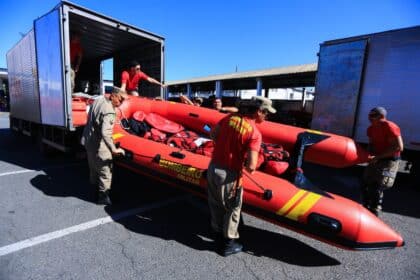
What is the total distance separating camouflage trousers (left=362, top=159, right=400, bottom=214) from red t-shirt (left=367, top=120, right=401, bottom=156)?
0.17 m

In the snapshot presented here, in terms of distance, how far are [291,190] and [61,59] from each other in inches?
164

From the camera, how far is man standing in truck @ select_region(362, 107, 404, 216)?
3295mm

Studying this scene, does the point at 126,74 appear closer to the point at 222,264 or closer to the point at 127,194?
the point at 127,194

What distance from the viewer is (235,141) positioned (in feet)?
7.64

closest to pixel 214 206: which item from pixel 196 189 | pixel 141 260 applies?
pixel 196 189

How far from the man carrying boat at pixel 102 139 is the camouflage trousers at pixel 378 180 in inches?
140

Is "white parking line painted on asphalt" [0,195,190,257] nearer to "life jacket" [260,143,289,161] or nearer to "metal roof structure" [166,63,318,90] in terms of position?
"life jacket" [260,143,289,161]

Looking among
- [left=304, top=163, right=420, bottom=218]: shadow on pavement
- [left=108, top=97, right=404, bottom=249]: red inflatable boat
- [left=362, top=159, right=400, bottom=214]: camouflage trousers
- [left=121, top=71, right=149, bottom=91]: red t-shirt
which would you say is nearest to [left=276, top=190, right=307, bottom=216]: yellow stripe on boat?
[left=108, top=97, right=404, bottom=249]: red inflatable boat

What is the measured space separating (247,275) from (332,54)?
18.4ft

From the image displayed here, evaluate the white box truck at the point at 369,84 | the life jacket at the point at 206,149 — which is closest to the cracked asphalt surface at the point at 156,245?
the life jacket at the point at 206,149

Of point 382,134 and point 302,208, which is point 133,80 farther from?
point 382,134

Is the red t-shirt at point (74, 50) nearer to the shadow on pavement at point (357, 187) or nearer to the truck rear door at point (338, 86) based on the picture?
the truck rear door at point (338, 86)

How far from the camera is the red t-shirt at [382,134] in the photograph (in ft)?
10.8

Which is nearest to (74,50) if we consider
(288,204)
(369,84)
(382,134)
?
(288,204)
